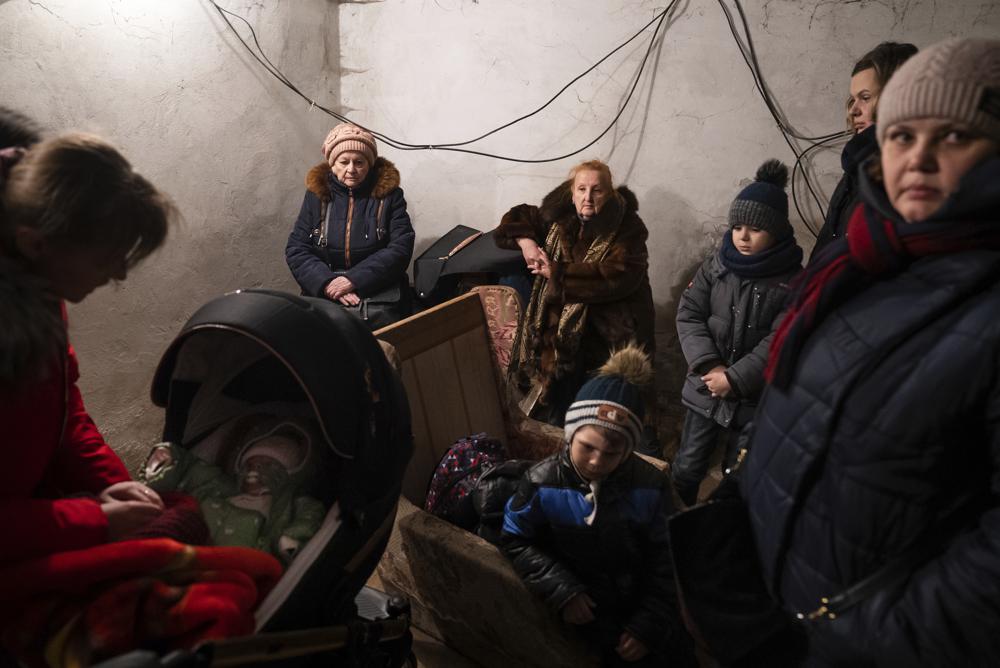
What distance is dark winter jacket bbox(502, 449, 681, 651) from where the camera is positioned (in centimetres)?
193

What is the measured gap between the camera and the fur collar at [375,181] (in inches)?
143

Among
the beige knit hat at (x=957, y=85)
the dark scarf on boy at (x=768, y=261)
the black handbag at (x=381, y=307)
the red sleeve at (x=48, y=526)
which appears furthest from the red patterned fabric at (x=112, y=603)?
the black handbag at (x=381, y=307)

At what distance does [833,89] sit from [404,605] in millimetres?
3048

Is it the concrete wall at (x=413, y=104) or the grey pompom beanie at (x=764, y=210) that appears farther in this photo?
the concrete wall at (x=413, y=104)

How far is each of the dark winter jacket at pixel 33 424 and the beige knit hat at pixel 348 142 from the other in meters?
2.38

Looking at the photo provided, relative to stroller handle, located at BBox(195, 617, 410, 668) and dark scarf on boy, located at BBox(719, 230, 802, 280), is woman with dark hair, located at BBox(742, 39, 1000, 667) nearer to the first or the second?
stroller handle, located at BBox(195, 617, 410, 668)

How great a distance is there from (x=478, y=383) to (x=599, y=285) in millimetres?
721

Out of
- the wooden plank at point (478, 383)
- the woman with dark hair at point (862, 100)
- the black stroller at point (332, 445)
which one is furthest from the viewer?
the wooden plank at point (478, 383)

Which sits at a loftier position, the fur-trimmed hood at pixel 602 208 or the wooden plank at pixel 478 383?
the fur-trimmed hood at pixel 602 208

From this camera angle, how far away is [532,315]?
334 centimetres

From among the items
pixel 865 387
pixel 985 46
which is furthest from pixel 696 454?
pixel 985 46

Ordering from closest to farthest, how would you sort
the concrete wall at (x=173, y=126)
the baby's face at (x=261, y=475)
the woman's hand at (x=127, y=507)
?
the woman's hand at (x=127, y=507)
the baby's face at (x=261, y=475)
the concrete wall at (x=173, y=126)

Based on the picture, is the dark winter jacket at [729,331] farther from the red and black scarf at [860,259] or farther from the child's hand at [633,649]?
the red and black scarf at [860,259]

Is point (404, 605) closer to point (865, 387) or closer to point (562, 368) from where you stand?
point (865, 387)
